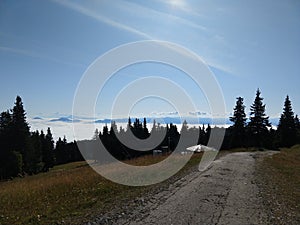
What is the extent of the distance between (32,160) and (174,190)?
53622 millimetres

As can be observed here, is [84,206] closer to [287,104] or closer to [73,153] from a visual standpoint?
[287,104]

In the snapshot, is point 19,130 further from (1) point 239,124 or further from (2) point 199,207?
(2) point 199,207

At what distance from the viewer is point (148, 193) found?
1230cm

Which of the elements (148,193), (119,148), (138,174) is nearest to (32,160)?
(119,148)

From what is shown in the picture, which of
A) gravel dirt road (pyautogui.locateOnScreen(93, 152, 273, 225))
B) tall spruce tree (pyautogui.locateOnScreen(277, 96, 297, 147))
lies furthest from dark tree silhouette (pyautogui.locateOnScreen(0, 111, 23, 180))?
tall spruce tree (pyautogui.locateOnScreen(277, 96, 297, 147))

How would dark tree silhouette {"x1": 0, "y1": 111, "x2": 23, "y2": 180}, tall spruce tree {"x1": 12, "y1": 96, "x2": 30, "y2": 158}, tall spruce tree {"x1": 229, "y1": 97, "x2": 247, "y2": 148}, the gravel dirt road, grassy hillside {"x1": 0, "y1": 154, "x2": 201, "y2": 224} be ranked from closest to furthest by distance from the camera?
the gravel dirt road, grassy hillside {"x1": 0, "y1": 154, "x2": 201, "y2": 224}, dark tree silhouette {"x1": 0, "y1": 111, "x2": 23, "y2": 180}, tall spruce tree {"x1": 12, "y1": 96, "x2": 30, "y2": 158}, tall spruce tree {"x1": 229, "y1": 97, "x2": 247, "y2": 148}

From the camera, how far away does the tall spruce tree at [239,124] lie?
6469cm

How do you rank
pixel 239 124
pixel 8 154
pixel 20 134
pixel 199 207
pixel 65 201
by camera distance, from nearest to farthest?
pixel 199 207 < pixel 65 201 < pixel 8 154 < pixel 20 134 < pixel 239 124

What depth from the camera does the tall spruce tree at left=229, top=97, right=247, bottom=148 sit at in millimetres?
64688

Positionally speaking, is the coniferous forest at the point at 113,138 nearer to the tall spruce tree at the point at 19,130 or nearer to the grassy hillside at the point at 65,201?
the tall spruce tree at the point at 19,130

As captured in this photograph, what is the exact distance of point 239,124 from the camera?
65062 millimetres

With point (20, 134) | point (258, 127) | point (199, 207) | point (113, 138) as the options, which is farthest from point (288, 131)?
point (199, 207)

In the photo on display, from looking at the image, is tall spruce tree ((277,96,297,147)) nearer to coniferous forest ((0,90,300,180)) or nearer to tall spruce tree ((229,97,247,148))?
coniferous forest ((0,90,300,180))

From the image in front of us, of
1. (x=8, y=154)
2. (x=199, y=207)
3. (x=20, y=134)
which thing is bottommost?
(x=8, y=154)
